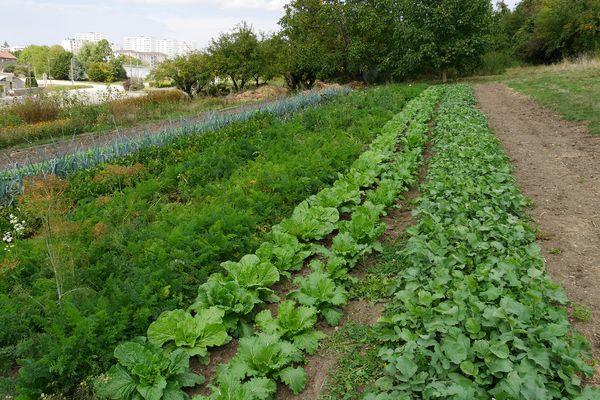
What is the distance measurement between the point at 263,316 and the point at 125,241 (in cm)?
179

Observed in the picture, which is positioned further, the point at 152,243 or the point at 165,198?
the point at 165,198

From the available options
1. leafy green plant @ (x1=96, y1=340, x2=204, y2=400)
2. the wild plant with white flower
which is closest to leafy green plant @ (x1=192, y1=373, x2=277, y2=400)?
leafy green plant @ (x1=96, y1=340, x2=204, y2=400)

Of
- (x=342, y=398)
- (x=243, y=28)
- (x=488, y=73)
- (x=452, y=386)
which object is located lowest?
(x=342, y=398)

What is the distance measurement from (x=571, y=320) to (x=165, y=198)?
189 inches

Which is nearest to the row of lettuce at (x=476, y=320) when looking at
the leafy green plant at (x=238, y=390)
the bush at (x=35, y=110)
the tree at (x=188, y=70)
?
the leafy green plant at (x=238, y=390)

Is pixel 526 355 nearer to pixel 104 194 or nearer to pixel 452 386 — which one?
pixel 452 386

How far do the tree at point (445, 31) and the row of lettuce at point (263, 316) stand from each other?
79.1ft

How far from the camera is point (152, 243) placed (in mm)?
4090

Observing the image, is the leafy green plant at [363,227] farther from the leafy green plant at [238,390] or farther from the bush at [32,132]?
the bush at [32,132]

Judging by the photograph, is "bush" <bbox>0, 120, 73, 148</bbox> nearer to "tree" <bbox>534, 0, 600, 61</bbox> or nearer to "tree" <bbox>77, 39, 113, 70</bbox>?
"tree" <bbox>534, 0, 600, 61</bbox>

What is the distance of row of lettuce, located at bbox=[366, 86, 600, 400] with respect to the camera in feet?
7.95

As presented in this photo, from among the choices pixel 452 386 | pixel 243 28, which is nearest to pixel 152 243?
pixel 452 386

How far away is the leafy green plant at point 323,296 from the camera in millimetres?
3507

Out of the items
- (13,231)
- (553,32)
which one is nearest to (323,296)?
(13,231)
